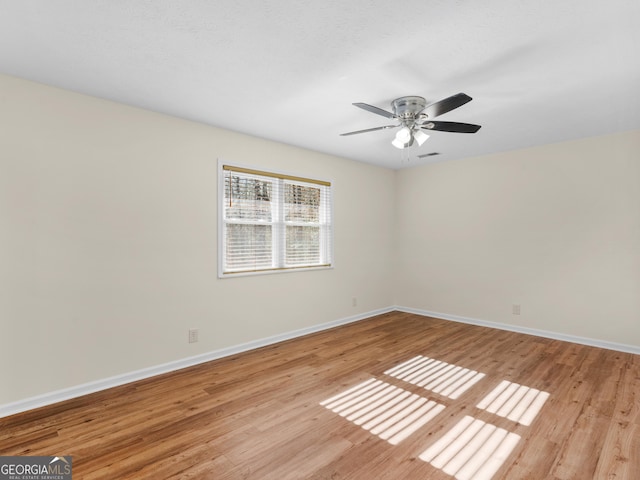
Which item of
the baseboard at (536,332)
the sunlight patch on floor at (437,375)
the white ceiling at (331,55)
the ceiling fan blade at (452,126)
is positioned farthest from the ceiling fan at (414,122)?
the baseboard at (536,332)

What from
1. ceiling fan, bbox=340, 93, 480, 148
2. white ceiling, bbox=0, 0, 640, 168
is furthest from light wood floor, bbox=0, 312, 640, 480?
white ceiling, bbox=0, 0, 640, 168

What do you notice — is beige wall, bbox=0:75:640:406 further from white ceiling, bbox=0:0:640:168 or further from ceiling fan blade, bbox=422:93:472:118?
ceiling fan blade, bbox=422:93:472:118

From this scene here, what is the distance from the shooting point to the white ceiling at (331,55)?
1719 mm

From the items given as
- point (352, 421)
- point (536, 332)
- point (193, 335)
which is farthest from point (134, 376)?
point (536, 332)

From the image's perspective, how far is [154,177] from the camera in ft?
10.1

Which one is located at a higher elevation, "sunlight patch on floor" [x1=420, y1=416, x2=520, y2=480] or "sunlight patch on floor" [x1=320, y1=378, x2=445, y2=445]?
"sunlight patch on floor" [x1=320, y1=378, x2=445, y2=445]

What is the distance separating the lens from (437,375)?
3.03 meters

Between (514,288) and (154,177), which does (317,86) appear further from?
(514,288)

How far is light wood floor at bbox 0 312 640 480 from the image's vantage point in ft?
5.94

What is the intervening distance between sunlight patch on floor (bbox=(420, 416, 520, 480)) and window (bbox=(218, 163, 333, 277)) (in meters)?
2.55

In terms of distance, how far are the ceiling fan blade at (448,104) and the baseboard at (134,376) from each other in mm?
3011

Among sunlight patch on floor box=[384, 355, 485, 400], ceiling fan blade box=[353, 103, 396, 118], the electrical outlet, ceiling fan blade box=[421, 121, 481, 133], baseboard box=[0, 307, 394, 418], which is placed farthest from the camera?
the electrical outlet

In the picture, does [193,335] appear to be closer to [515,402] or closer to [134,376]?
[134,376]

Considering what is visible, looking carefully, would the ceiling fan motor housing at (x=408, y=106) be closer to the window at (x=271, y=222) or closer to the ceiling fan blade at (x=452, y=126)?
the ceiling fan blade at (x=452, y=126)
